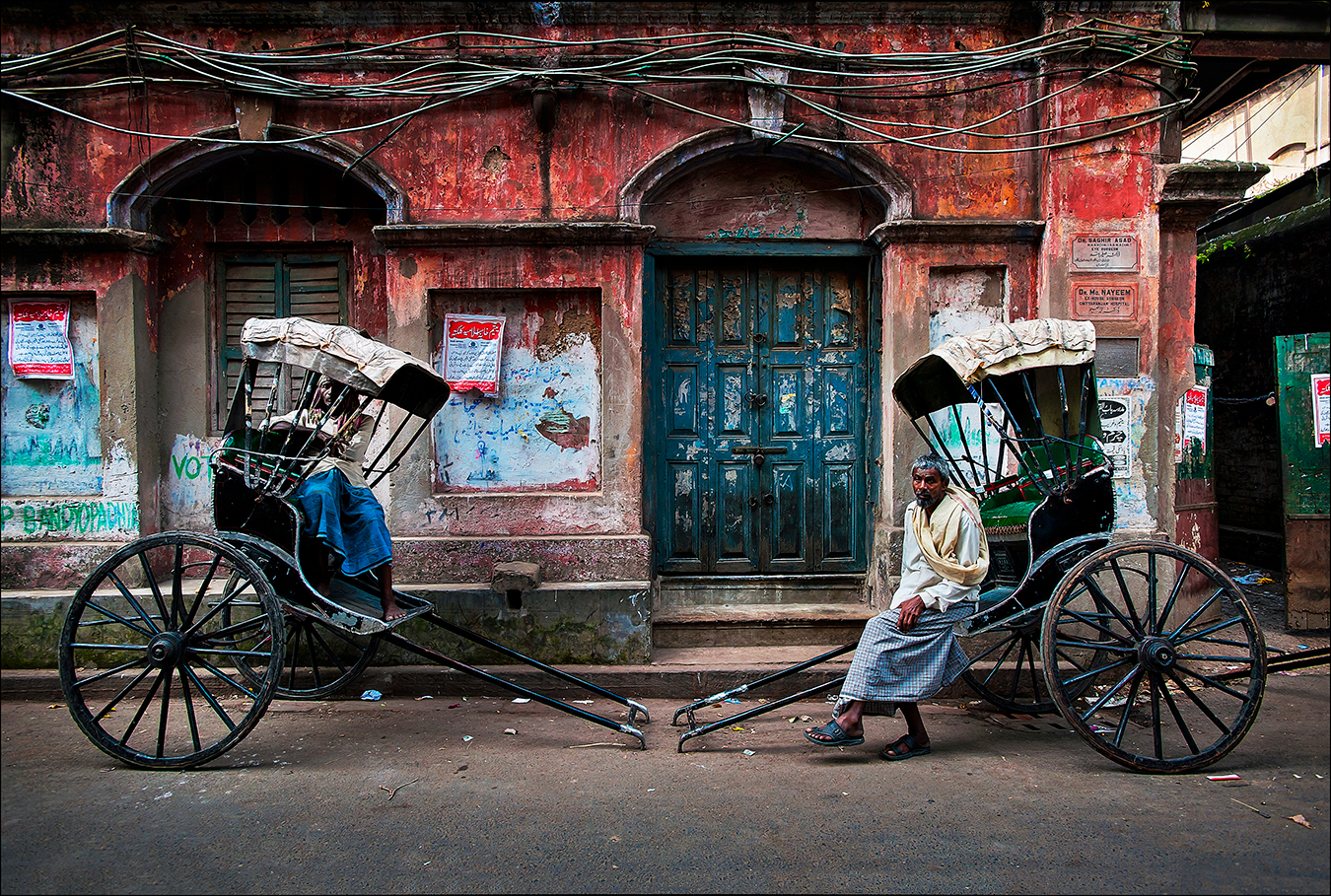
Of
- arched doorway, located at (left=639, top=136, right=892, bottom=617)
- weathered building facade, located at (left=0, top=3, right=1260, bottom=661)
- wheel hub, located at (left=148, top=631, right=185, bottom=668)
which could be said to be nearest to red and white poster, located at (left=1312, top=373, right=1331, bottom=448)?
weathered building facade, located at (left=0, top=3, right=1260, bottom=661)

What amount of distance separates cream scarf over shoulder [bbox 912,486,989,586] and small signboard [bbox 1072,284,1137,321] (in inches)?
91.6

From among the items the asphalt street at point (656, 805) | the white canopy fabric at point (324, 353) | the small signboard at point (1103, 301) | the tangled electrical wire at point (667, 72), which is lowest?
the asphalt street at point (656, 805)

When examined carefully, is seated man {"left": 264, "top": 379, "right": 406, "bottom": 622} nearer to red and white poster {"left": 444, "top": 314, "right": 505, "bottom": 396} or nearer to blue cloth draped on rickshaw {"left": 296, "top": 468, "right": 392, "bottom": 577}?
blue cloth draped on rickshaw {"left": 296, "top": 468, "right": 392, "bottom": 577}

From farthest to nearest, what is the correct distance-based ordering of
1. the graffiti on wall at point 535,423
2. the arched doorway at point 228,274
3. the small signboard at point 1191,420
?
the small signboard at point 1191,420 → the arched doorway at point 228,274 → the graffiti on wall at point 535,423

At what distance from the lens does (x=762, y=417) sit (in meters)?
6.21

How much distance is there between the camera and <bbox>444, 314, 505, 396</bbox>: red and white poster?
5629 mm

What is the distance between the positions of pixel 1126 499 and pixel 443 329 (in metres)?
5.03

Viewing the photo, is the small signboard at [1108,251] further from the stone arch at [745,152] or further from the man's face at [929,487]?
the man's face at [929,487]

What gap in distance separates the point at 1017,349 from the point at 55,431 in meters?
6.40

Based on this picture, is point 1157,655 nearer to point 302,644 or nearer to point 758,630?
point 758,630

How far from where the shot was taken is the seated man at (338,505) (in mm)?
4266

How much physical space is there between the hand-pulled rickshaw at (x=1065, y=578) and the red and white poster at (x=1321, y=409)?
2.71 meters

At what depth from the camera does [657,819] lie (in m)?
3.49

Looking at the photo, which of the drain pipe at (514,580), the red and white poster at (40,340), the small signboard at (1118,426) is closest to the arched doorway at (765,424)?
the drain pipe at (514,580)
